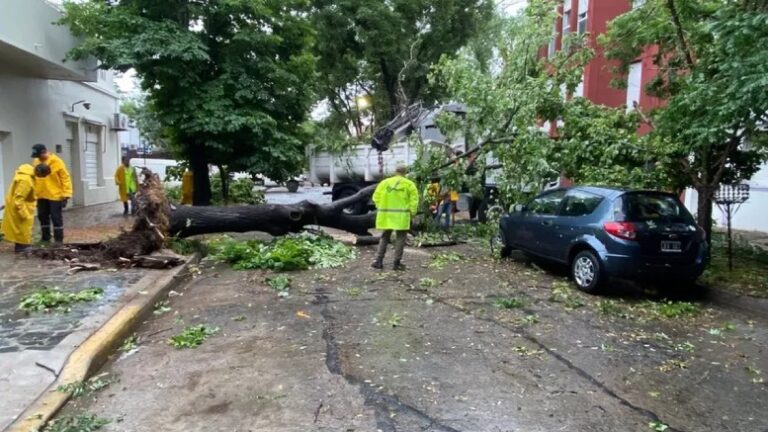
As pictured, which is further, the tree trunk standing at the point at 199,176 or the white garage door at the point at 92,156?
the white garage door at the point at 92,156

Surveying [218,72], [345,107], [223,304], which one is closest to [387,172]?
[218,72]

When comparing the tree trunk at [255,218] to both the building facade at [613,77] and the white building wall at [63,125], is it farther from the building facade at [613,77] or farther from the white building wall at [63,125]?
the building facade at [613,77]

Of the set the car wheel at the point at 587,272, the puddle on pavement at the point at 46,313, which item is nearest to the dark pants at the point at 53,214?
the puddle on pavement at the point at 46,313

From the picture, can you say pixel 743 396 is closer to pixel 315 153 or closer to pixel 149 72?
pixel 149 72

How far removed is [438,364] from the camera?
489cm

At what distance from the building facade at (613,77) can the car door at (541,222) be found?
6572 millimetres

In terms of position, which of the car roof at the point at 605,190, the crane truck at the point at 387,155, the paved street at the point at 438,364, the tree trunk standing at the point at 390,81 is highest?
the tree trunk standing at the point at 390,81

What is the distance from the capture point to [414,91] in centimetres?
2727

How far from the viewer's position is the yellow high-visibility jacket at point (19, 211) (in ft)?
30.0

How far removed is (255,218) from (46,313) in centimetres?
479

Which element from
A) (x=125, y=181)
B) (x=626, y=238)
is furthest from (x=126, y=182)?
(x=626, y=238)

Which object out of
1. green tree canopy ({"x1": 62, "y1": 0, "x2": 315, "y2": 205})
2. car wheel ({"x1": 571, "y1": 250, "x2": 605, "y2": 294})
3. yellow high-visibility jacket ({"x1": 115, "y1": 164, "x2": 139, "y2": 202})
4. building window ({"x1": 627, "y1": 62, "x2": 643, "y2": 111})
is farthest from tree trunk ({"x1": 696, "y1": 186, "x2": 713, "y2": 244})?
yellow high-visibility jacket ({"x1": 115, "y1": 164, "x2": 139, "y2": 202})

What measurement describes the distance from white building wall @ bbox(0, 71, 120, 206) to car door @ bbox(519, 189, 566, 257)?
11.5m

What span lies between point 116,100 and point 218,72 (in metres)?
9.77
